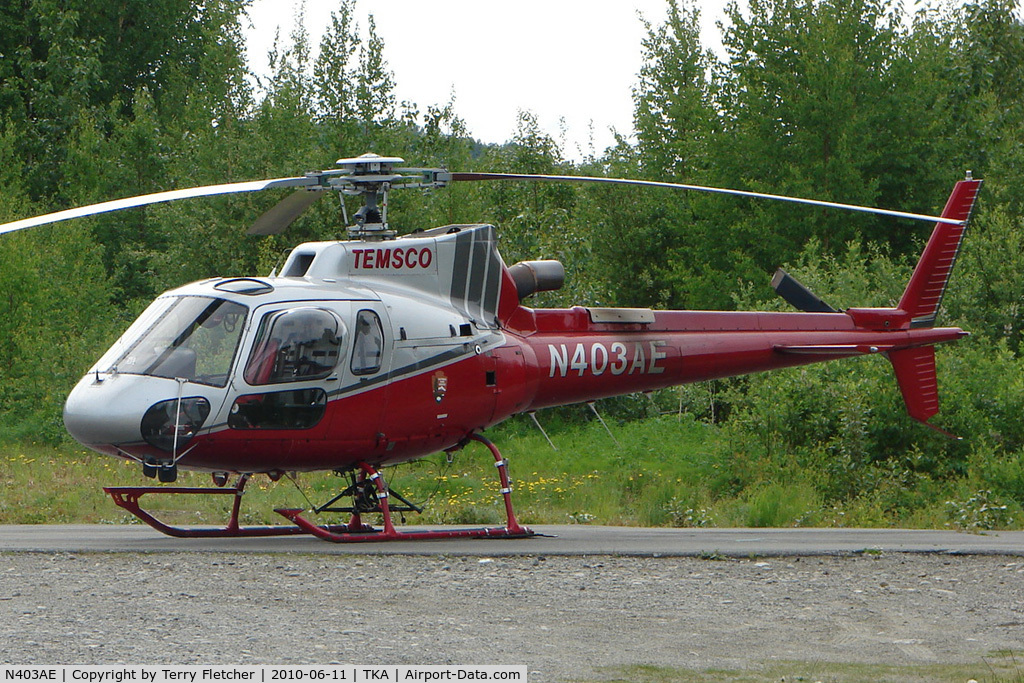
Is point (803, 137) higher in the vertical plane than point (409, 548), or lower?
higher

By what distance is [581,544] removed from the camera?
37.7 ft

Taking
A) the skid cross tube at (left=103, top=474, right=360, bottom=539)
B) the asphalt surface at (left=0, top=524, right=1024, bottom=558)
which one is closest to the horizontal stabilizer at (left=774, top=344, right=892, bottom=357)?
the asphalt surface at (left=0, top=524, right=1024, bottom=558)

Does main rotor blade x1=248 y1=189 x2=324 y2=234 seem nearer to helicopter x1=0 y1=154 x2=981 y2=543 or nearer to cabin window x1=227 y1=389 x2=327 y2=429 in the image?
helicopter x1=0 y1=154 x2=981 y2=543

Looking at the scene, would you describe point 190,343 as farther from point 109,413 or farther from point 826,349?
point 826,349

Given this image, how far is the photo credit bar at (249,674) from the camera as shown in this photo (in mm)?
6027

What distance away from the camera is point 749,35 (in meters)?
34.2

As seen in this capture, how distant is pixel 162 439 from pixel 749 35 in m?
27.6

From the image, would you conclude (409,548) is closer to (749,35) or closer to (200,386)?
(200,386)

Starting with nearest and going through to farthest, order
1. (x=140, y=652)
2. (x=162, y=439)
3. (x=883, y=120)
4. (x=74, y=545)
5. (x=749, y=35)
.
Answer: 1. (x=140, y=652)
2. (x=162, y=439)
3. (x=74, y=545)
4. (x=883, y=120)
5. (x=749, y=35)

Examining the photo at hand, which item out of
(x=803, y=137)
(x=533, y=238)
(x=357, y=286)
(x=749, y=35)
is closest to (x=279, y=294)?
(x=357, y=286)

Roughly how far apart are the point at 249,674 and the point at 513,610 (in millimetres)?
2604

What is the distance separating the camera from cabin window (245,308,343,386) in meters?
10.3

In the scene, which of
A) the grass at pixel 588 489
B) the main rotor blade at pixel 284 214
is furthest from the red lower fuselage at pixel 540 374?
the main rotor blade at pixel 284 214

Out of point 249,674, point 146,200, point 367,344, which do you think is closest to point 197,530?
point 367,344
